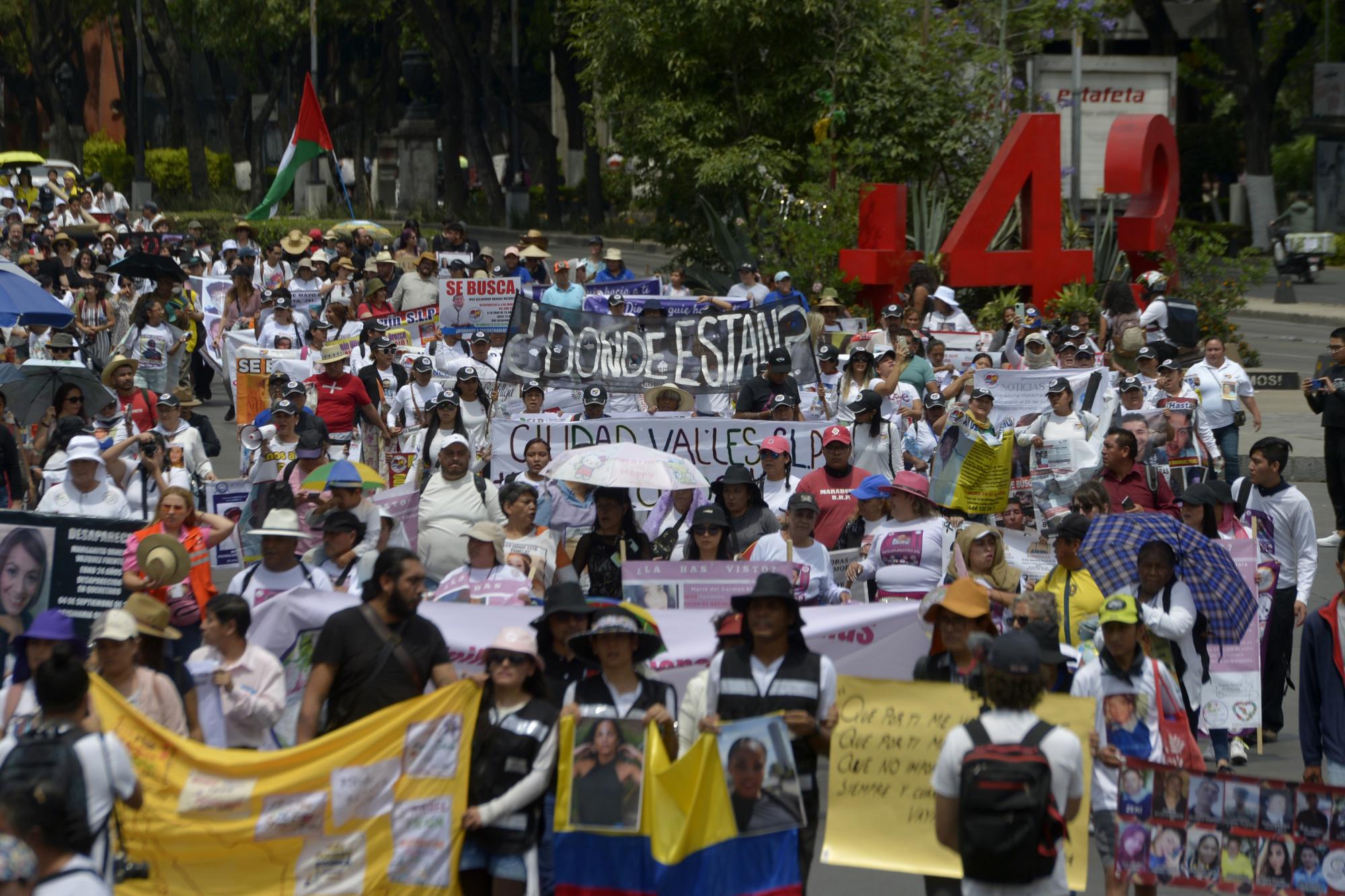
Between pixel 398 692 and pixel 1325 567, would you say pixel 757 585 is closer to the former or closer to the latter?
pixel 398 692

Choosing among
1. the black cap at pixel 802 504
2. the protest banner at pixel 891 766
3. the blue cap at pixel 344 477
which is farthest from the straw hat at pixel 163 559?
the protest banner at pixel 891 766

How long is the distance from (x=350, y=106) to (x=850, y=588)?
45.1 meters

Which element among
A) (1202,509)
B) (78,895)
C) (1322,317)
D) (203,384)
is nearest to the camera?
(78,895)

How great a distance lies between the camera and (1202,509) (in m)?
9.28

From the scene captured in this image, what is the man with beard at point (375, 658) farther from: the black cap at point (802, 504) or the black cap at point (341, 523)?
the black cap at point (802, 504)

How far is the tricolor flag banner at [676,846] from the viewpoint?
20.7 ft

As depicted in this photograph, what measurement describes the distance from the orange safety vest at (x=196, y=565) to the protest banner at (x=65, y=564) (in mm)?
201

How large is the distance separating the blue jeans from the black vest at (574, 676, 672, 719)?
30.9ft

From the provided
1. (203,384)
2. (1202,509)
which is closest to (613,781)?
(1202,509)

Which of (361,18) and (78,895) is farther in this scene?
(361,18)

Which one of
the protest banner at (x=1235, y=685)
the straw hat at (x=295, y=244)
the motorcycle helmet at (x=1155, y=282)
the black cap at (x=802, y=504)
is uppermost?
the straw hat at (x=295, y=244)

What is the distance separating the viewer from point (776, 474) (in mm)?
10961

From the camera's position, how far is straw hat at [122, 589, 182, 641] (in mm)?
7195

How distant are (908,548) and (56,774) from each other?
16.0 ft
